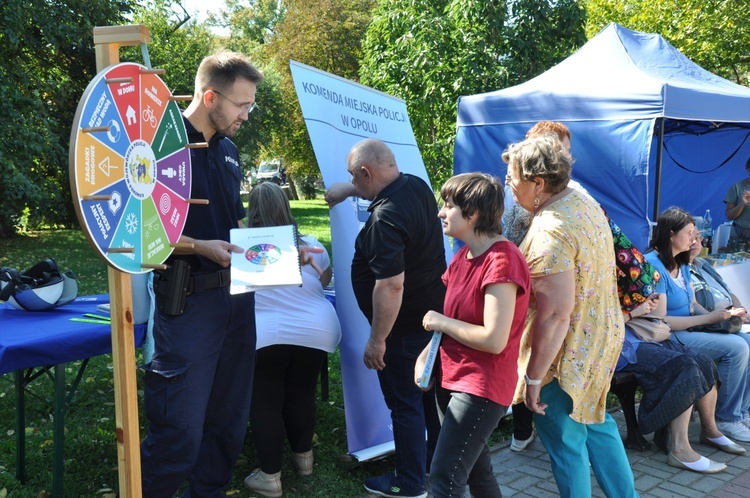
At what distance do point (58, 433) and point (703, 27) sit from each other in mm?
17126

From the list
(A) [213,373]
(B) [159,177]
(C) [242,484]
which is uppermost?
(B) [159,177]

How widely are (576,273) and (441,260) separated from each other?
2.95 ft

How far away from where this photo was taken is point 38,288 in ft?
11.1

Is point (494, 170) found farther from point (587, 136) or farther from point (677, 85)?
point (677, 85)

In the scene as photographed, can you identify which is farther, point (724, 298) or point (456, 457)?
point (724, 298)

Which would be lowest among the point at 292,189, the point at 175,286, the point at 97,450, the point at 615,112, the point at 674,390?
the point at 97,450

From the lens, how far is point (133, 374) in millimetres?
2090

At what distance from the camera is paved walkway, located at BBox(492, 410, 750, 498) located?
142 inches

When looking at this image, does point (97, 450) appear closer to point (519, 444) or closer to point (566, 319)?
point (519, 444)

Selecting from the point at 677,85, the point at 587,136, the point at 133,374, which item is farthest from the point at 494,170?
the point at 133,374

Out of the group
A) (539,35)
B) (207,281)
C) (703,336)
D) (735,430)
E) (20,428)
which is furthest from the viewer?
(539,35)

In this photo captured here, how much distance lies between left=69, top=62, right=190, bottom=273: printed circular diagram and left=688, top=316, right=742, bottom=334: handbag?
384cm

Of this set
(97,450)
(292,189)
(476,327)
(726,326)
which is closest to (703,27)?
(726,326)

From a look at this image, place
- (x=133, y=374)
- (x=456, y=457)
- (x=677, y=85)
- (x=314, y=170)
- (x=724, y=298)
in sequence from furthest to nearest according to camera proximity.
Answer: (x=314, y=170) < (x=677, y=85) < (x=724, y=298) < (x=456, y=457) < (x=133, y=374)
